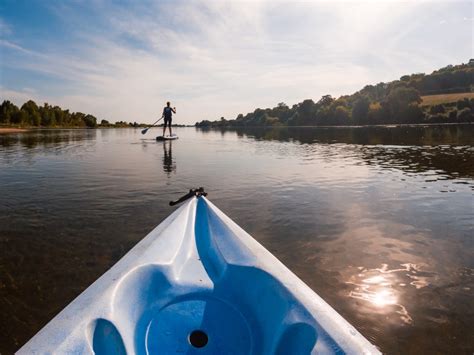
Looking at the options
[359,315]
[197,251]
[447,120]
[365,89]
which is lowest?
[359,315]

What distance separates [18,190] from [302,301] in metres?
10.5

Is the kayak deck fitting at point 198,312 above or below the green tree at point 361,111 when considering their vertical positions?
below

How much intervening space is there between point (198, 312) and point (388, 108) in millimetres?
119057

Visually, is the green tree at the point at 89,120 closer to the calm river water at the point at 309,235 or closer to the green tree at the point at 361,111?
the green tree at the point at 361,111

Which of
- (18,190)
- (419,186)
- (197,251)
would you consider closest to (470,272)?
(197,251)

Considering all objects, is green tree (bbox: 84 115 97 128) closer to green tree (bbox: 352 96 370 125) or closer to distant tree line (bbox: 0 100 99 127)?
distant tree line (bbox: 0 100 99 127)

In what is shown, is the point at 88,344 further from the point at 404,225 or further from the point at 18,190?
the point at 18,190

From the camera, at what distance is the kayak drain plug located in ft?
8.91

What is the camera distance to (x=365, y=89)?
16625cm

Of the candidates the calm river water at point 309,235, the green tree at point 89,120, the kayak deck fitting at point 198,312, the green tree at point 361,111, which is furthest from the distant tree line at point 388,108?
the kayak deck fitting at point 198,312

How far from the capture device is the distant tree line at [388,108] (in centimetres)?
10125

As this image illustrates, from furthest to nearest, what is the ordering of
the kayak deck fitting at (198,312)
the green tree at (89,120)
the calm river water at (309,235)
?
the green tree at (89,120) < the calm river water at (309,235) < the kayak deck fitting at (198,312)

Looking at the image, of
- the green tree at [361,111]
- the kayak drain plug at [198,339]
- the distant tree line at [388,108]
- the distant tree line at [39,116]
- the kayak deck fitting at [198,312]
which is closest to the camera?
the kayak deck fitting at [198,312]

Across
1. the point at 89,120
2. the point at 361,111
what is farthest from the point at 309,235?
the point at 89,120
